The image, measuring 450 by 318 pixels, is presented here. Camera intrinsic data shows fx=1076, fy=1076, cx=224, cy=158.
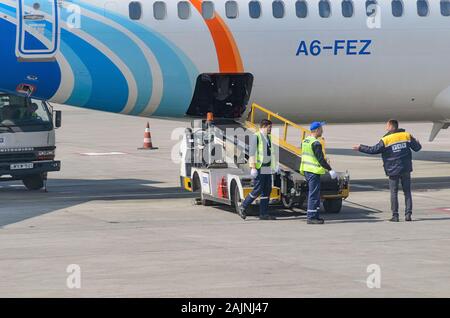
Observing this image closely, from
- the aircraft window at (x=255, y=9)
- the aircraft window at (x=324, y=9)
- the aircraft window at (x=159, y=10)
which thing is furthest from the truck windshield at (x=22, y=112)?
the aircraft window at (x=324, y=9)

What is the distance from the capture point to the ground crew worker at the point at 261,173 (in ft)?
65.8

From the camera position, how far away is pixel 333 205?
21125 mm

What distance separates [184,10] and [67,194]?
531 centimetres

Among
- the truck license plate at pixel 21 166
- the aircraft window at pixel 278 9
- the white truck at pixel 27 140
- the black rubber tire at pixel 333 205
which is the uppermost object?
the aircraft window at pixel 278 9

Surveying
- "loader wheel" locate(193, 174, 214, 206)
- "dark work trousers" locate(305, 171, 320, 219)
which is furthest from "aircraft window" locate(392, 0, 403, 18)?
"dark work trousers" locate(305, 171, 320, 219)

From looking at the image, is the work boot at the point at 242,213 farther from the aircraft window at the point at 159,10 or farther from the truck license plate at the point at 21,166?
the truck license plate at the point at 21,166

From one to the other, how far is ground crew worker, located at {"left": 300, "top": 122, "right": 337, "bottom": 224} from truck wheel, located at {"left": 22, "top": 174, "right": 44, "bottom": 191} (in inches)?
339

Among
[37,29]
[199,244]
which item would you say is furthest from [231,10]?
[199,244]

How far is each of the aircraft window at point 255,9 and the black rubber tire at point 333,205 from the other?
15.5ft

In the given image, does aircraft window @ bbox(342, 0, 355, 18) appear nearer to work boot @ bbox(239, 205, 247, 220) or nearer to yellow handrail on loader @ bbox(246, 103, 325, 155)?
yellow handrail on loader @ bbox(246, 103, 325, 155)

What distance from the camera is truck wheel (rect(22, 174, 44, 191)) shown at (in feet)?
85.6

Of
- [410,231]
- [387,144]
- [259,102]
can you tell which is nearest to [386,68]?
[259,102]

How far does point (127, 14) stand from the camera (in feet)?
74.2
